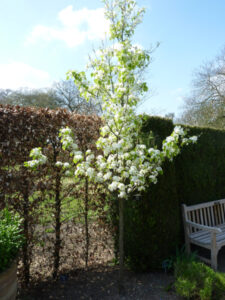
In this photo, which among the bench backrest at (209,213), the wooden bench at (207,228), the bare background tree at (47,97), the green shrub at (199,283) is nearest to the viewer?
the green shrub at (199,283)

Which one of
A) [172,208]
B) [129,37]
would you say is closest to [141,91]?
[129,37]

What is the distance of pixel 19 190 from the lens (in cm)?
301

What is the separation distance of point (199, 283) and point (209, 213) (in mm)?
1991

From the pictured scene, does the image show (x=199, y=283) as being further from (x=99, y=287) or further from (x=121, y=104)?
(x=121, y=104)

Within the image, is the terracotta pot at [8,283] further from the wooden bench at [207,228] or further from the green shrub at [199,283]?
the wooden bench at [207,228]

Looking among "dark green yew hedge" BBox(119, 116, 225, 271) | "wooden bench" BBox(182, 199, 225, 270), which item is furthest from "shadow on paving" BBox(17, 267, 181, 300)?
"wooden bench" BBox(182, 199, 225, 270)

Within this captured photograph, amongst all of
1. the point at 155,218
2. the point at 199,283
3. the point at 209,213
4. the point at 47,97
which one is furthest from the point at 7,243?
the point at 47,97

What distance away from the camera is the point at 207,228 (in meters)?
3.63

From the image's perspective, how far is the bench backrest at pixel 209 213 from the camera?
437 centimetres

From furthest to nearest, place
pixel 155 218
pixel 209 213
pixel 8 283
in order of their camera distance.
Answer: pixel 209 213
pixel 155 218
pixel 8 283

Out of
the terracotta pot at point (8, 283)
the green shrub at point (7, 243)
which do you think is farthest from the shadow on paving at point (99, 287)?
the green shrub at point (7, 243)

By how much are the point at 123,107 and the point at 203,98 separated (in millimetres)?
16671

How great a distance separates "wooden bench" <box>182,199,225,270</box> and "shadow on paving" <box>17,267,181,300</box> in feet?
2.59

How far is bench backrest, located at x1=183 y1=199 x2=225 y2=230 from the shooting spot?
14.3 ft
